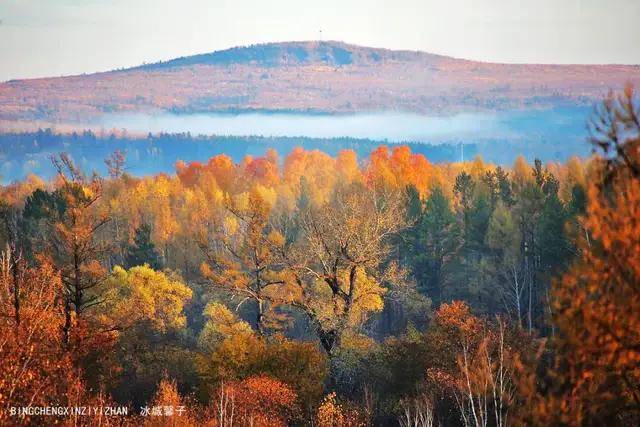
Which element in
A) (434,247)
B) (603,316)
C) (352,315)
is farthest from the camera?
(434,247)

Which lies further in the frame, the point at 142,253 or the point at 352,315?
the point at 142,253

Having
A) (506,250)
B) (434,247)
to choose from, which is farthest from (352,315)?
(434,247)

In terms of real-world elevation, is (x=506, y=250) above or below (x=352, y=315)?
below

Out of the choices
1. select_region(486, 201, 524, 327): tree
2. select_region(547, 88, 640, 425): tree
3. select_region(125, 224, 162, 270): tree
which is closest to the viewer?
select_region(547, 88, 640, 425): tree

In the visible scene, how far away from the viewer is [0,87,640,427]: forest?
1370cm

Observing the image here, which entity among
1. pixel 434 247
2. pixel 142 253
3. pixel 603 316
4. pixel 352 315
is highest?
pixel 603 316

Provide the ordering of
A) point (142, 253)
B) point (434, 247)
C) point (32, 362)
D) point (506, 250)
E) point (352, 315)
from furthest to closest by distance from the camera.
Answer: point (142, 253) → point (434, 247) → point (506, 250) → point (352, 315) → point (32, 362)

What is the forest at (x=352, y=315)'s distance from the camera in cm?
1370

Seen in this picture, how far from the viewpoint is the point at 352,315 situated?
126ft

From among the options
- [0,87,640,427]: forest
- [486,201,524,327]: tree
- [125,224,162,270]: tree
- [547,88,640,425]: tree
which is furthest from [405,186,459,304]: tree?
[547,88,640,425]: tree

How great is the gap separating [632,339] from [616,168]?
2.80 metres

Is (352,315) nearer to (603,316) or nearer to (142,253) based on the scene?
(603,316)

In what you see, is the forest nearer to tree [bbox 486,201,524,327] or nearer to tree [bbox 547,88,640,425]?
tree [bbox 547,88,640,425]

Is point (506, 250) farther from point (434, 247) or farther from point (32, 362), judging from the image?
point (32, 362)
